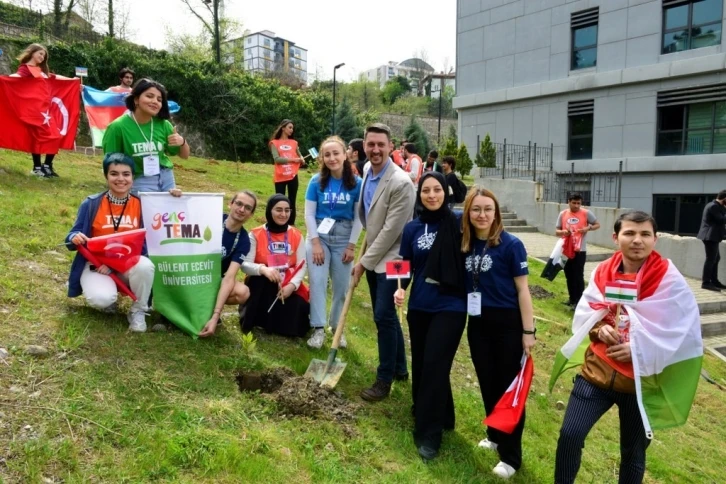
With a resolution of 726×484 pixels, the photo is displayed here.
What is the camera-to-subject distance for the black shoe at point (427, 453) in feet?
12.6

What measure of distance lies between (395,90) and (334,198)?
2980 inches

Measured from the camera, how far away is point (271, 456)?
3365 millimetres

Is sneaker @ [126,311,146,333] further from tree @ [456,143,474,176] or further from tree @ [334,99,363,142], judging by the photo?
tree @ [334,99,363,142]

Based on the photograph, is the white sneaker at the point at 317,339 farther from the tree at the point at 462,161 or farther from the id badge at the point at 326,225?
the tree at the point at 462,161

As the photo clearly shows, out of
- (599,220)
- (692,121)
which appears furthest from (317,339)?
(692,121)

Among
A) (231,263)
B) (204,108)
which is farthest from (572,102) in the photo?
(231,263)

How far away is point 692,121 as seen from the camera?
58.0 feet

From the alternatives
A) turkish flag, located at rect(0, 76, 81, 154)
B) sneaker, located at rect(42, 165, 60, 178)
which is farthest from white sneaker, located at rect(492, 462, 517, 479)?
sneaker, located at rect(42, 165, 60, 178)

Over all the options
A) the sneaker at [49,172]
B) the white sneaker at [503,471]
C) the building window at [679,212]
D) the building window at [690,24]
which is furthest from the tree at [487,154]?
the white sneaker at [503,471]

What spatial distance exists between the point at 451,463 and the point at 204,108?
83.1ft

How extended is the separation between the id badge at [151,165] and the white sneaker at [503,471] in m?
3.73

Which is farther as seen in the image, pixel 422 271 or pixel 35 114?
pixel 35 114

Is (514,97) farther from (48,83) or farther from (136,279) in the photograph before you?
(136,279)

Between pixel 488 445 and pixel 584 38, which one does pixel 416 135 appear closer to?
pixel 584 38
